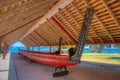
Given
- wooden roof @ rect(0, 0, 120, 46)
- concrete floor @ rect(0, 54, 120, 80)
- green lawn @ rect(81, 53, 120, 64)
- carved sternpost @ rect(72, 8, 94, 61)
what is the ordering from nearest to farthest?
1. carved sternpost @ rect(72, 8, 94, 61)
2. wooden roof @ rect(0, 0, 120, 46)
3. concrete floor @ rect(0, 54, 120, 80)
4. green lawn @ rect(81, 53, 120, 64)

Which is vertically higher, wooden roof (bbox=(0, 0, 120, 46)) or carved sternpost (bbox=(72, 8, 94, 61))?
wooden roof (bbox=(0, 0, 120, 46))

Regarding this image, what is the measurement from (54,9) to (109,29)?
123 inches

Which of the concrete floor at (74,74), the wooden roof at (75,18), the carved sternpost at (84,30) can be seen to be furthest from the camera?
the concrete floor at (74,74)

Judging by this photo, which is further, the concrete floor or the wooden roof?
the concrete floor

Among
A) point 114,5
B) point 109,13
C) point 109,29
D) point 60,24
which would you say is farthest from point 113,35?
point 60,24

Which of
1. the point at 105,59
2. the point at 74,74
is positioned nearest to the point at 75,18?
the point at 74,74

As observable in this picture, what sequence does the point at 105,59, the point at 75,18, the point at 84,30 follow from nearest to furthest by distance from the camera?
the point at 84,30 → the point at 75,18 → the point at 105,59

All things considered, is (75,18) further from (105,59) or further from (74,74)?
(105,59)

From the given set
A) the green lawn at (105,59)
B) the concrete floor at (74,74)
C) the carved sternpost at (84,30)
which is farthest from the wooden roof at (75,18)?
the green lawn at (105,59)

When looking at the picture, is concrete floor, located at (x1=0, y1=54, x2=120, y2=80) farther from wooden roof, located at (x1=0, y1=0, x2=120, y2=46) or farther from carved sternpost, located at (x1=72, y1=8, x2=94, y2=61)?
wooden roof, located at (x1=0, y1=0, x2=120, y2=46)

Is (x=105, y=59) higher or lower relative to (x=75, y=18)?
lower

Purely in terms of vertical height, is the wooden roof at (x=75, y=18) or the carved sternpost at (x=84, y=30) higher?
the wooden roof at (x=75, y=18)

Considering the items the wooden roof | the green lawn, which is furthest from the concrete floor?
the green lawn

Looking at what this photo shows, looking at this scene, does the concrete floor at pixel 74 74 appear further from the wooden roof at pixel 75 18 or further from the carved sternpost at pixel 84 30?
the wooden roof at pixel 75 18
